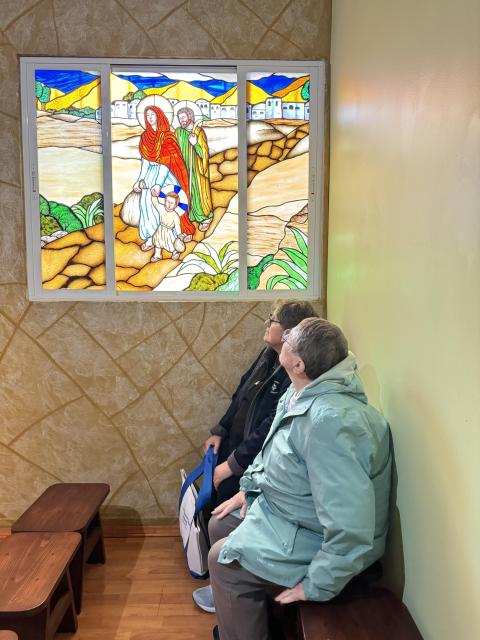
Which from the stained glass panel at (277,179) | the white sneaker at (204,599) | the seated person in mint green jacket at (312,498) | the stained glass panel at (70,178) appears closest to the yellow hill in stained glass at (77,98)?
the stained glass panel at (70,178)

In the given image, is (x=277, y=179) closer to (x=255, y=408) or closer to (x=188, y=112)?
(x=188, y=112)

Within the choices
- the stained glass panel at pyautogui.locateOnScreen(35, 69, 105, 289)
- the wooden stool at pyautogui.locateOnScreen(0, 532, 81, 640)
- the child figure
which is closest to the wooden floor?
the wooden stool at pyautogui.locateOnScreen(0, 532, 81, 640)

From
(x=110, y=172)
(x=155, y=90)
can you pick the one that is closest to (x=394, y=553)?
(x=110, y=172)

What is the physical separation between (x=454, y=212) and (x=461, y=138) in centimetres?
18

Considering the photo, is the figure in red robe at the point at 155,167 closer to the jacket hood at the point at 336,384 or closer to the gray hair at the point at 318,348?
the gray hair at the point at 318,348

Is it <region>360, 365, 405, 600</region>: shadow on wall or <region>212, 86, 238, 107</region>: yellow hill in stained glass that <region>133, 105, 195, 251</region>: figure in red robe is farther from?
<region>360, 365, 405, 600</region>: shadow on wall

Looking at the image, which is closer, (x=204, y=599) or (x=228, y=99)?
(x=204, y=599)

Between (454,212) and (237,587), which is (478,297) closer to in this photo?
(454,212)

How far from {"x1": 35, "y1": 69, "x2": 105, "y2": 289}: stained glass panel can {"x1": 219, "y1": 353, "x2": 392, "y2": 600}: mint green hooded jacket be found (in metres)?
1.72

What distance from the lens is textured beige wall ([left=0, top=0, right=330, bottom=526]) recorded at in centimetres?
310

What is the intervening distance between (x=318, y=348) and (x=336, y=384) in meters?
0.13

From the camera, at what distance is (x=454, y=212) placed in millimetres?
1498

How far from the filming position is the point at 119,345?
3.28 metres

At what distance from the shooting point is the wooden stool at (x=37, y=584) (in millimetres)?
2057
